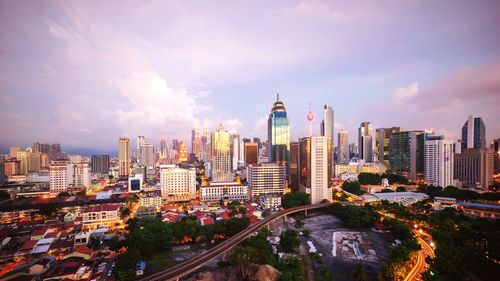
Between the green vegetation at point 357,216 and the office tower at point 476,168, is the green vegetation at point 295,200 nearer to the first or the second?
the green vegetation at point 357,216

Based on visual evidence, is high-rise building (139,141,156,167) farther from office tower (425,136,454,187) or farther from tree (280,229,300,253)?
office tower (425,136,454,187)

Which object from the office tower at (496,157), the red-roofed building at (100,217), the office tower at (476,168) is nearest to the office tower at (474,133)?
the office tower at (496,157)

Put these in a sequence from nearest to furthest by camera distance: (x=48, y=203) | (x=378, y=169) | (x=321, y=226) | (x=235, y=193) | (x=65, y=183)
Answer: (x=321, y=226), (x=48, y=203), (x=235, y=193), (x=65, y=183), (x=378, y=169)

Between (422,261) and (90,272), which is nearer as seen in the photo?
(90,272)

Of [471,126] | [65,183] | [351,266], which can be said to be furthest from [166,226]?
[471,126]

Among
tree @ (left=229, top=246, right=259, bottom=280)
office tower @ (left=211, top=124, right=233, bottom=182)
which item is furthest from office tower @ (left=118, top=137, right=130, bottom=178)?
tree @ (left=229, top=246, right=259, bottom=280)

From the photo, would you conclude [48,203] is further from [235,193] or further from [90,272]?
[235,193]
